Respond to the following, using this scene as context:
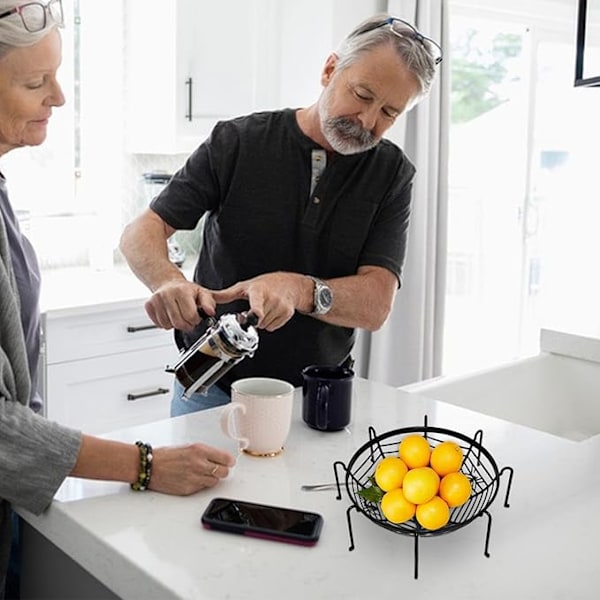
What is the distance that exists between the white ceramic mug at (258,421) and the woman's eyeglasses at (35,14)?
655 mm

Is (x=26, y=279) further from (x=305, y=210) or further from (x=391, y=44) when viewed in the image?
(x=391, y=44)

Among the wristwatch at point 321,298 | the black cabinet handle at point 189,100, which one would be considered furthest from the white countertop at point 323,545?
the black cabinet handle at point 189,100

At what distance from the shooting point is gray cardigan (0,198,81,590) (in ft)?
3.94

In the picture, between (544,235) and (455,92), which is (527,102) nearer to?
(455,92)

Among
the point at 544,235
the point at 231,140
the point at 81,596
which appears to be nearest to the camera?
the point at 81,596

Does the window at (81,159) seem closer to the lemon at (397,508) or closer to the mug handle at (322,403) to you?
the mug handle at (322,403)

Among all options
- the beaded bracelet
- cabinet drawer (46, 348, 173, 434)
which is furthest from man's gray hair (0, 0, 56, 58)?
cabinet drawer (46, 348, 173, 434)

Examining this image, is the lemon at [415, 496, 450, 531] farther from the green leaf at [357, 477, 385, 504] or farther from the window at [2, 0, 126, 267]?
the window at [2, 0, 126, 267]

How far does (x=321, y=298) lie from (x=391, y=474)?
0.69 meters

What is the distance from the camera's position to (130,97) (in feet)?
12.2

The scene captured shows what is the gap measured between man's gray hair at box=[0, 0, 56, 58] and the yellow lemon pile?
77cm

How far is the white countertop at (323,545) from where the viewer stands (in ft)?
3.53

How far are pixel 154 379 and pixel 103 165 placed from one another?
3.40 ft

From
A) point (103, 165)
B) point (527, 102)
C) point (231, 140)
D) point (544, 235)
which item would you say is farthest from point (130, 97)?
point (544, 235)
